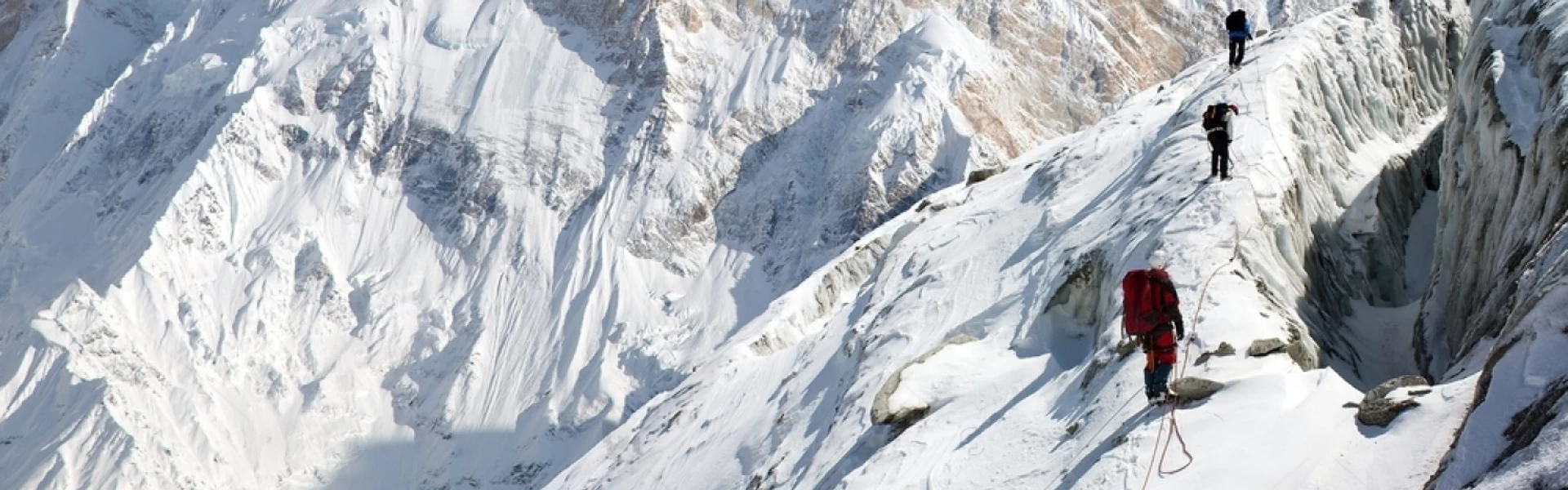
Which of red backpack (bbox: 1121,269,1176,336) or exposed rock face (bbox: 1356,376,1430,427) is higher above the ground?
red backpack (bbox: 1121,269,1176,336)

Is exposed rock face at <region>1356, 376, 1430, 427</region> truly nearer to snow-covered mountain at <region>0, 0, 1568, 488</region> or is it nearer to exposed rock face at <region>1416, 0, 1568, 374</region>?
exposed rock face at <region>1416, 0, 1568, 374</region>

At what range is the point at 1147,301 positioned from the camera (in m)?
16.9

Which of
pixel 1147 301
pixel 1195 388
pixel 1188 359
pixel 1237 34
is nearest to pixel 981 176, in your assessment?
pixel 1237 34

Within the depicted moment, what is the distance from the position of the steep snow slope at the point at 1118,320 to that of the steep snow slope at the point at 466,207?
248 ft

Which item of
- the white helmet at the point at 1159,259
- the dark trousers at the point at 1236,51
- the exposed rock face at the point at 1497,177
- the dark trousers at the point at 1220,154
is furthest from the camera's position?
the dark trousers at the point at 1236,51

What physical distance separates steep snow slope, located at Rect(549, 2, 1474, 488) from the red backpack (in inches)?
50.2

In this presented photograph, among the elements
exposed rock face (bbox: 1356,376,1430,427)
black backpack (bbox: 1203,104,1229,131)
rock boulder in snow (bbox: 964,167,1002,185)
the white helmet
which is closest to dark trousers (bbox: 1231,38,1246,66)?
black backpack (bbox: 1203,104,1229,131)

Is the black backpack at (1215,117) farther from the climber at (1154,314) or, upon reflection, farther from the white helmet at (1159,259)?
the climber at (1154,314)

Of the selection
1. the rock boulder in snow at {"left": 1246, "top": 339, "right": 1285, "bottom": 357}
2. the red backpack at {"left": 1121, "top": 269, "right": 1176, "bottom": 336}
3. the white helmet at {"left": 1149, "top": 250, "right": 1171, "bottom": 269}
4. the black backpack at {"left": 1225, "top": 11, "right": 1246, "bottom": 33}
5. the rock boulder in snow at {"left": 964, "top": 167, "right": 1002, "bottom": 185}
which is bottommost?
the rock boulder in snow at {"left": 1246, "top": 339, "right": 1285, "bottom": 357}

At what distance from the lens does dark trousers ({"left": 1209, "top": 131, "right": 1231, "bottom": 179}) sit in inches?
946

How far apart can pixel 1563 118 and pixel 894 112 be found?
104317 millimetres

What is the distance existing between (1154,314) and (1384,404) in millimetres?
2726

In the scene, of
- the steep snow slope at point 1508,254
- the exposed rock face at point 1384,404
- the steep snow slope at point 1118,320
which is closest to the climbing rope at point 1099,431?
the steep snow slope at point 1118,320

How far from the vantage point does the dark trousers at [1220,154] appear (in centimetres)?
2402
